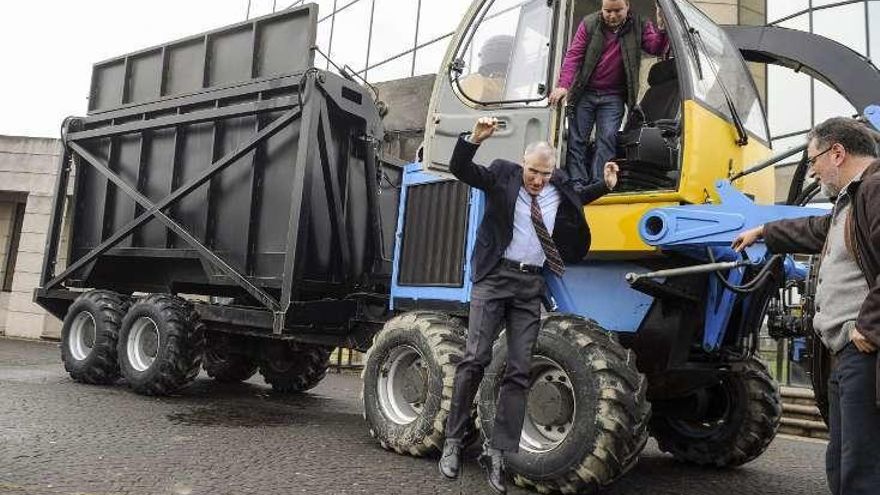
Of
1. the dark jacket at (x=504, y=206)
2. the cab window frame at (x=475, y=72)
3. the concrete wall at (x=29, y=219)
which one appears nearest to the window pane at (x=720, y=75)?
the cab window frame at (x=475, y=72)

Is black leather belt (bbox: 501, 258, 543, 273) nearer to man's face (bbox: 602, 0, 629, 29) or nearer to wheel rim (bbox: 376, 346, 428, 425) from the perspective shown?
wheel rim (bbox: 376, 346, 428, 425)

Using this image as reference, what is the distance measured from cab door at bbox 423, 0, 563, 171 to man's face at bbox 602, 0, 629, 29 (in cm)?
35

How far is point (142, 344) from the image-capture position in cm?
730

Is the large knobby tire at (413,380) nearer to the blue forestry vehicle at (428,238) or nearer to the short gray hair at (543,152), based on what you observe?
the blue forestry vehicle at (428,238)

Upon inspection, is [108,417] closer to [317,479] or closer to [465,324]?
[317,479]

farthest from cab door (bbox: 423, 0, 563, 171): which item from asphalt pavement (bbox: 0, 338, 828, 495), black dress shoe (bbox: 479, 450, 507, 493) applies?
asphalt pavement (bbox: 0, 338, 828, 495)

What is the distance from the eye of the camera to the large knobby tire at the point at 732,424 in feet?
16.9

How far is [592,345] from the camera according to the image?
3.98 meters

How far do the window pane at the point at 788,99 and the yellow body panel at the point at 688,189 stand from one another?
9890mm

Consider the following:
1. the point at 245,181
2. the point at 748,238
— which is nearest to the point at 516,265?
the point at 748,238

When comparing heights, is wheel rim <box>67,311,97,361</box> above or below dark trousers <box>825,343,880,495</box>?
below

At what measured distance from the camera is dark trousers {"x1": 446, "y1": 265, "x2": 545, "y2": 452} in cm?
386

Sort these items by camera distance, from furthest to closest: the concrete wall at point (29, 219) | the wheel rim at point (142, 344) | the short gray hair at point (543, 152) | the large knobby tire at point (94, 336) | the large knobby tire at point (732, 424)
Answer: the concrete wall at point (29, 219) < the large knobby tire at point (94, 336) < the wheel rim at point (142, 344) < the large knobby tire at point (732, 424) < the short gray hair at point (543, 152)

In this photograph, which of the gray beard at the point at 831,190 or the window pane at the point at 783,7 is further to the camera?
the window pane at the point at 783,7
